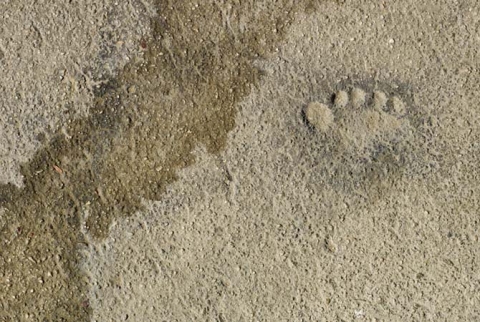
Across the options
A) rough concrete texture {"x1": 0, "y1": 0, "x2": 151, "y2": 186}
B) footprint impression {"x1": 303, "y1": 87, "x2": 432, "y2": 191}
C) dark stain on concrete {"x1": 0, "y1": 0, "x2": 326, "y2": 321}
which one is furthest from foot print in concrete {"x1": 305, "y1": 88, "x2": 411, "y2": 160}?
rough concrete texture {"x1": 0, "y1": 0, "x2": 151, "y2": 186}

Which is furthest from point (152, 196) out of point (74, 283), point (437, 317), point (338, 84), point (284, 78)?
point (437, 317)

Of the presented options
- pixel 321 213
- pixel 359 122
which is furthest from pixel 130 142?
pixel 359 122

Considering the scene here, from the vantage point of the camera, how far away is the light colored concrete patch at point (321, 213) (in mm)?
2600

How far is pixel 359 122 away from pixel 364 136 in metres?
0.07

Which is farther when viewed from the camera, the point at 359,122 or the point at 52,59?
the point at 52,59

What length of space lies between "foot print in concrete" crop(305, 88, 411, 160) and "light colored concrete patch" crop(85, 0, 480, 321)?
0.18 ft

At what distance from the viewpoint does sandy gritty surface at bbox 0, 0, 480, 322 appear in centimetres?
261

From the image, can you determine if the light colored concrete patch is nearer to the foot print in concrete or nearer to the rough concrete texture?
the foot print in concrete

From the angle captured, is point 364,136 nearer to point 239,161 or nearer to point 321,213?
point 321,213

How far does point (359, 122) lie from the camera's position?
8.63ft

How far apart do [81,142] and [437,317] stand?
198 cm

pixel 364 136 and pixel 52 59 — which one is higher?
pixel 52 59

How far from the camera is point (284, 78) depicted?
2.66 metres

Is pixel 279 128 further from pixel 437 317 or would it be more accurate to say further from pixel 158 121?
pixel 437 317
